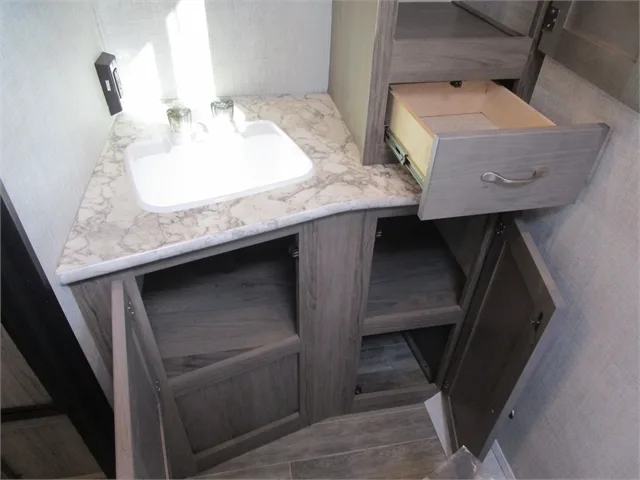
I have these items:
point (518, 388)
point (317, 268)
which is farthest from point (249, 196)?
point (518, 388)

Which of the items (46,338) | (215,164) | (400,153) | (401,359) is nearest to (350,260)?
(400,153)

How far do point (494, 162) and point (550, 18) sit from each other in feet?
1.30

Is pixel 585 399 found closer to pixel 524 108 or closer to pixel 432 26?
pixel 524 108

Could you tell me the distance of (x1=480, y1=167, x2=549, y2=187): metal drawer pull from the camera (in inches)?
31.7

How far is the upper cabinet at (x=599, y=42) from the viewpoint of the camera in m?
0.76

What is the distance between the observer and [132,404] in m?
0.63

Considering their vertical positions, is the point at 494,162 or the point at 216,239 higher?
the point at 494,162

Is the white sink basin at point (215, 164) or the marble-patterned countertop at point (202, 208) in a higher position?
the marble-patterned countertop at point (202, 208)

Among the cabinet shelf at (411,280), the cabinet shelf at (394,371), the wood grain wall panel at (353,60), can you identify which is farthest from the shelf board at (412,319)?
the wood grain wall panel at (353,60)

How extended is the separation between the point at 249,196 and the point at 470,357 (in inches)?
30.4

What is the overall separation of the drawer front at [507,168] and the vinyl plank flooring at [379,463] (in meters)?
0.89

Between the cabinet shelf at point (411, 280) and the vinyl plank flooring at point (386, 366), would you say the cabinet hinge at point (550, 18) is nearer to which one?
the cabinet shelf at point (411, 280)

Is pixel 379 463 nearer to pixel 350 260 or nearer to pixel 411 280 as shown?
pixel 411 280

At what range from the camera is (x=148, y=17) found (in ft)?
3.82
